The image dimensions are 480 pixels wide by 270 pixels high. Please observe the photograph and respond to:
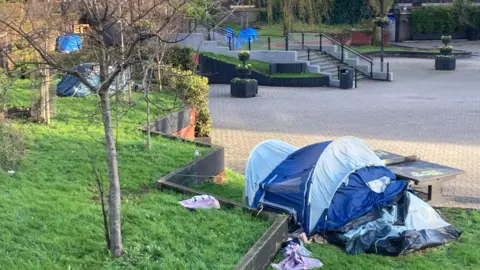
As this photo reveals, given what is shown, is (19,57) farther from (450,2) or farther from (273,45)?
(450,2)

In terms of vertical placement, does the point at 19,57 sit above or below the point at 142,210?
above

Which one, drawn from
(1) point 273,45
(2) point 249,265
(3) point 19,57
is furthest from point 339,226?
(1) point 273,45

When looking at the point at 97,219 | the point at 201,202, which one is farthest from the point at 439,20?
the point at 97,219

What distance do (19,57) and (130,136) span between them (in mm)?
2416

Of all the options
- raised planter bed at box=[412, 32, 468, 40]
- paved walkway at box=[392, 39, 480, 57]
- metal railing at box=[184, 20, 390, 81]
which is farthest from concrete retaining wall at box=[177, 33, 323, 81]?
raised planter bed at box=[412, 32, 468, 40]

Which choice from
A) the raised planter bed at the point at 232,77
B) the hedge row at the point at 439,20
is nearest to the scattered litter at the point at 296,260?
the raised planter bed at the point at 232,77

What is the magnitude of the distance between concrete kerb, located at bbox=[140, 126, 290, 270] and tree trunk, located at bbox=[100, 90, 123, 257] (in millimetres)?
1251

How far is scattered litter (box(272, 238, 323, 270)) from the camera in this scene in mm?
7215

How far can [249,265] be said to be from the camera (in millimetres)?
6398

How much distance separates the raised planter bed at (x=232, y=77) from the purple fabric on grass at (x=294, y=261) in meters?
17.6

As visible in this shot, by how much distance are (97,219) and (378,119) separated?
1211 centimetres

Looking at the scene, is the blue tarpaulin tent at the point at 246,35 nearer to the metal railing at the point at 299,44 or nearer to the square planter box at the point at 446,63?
the metal railing at the point at 299,44

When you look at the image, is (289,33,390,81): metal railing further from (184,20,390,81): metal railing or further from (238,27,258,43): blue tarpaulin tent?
(238,27,258,43): blue tarpaulin tent

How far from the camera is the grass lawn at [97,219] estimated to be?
21.1 ft
